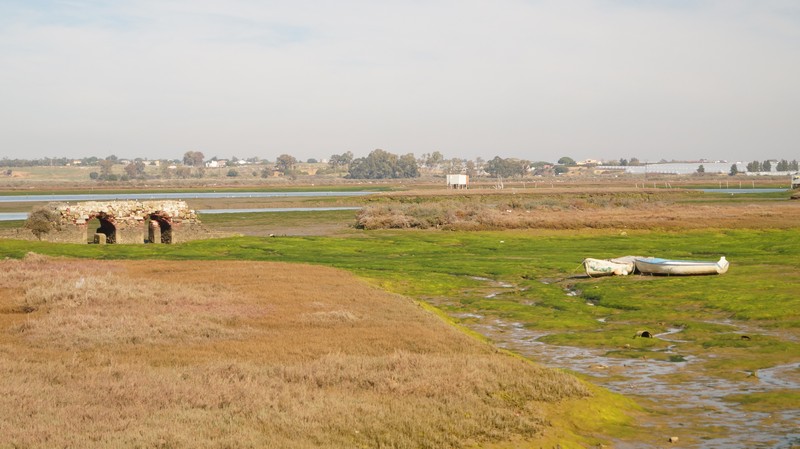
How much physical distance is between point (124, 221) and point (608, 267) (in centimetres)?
3097

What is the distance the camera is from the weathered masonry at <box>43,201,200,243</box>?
53.6 metres

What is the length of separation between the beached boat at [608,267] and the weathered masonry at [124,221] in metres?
28.2

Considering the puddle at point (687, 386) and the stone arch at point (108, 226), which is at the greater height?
the stone arch at point (108, 226)

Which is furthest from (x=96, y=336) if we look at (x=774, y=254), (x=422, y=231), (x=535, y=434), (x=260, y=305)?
(x=422, y=231)

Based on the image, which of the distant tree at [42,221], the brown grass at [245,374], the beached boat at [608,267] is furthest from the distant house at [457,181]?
the brown grass at [245,374]

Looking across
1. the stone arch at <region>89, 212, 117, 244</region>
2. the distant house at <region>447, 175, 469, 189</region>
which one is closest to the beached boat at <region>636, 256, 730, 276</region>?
the stone arch at <region>89, 212, 117, 244</region>

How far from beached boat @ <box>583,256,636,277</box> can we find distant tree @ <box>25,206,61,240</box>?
1240 inches

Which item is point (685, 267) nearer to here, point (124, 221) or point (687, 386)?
point (687, 386)

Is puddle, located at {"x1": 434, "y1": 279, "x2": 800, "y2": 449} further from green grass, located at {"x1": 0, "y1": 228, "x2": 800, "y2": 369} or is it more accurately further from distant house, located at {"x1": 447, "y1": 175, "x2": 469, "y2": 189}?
distant house, located at {"x1": 447, "y1": 175, "x2": 469, "y2": 189}

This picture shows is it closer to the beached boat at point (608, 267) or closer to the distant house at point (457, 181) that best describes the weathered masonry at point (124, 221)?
the beached boat at point (608, 267)

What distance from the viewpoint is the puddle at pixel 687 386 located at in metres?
16.5

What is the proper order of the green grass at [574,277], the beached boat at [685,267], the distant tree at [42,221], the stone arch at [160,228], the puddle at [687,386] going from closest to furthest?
the puddle at [687,386]
the green grass at [574,277]
the beached boat at [685,267]
the distant tree at [42,221]
the stone arch at [160,228]

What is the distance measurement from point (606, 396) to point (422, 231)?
51.3 metres

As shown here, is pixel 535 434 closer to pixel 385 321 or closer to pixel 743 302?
pixel 385 321
